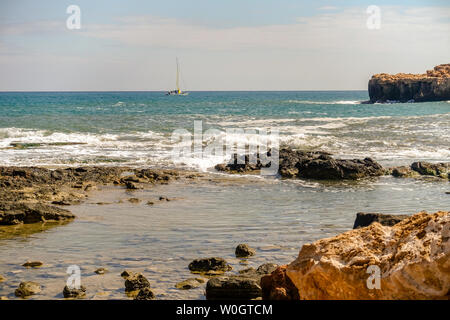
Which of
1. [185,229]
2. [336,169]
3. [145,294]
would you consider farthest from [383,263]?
[336,169]

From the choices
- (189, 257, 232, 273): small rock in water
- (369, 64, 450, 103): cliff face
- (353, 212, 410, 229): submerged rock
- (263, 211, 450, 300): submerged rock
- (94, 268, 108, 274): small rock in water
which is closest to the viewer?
(263, 211, 450, 300): submerged rock

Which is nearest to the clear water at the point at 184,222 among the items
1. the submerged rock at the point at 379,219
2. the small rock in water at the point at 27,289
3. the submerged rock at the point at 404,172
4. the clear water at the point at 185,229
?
the clear water at the point at 185,229

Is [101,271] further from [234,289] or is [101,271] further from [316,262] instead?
[316,262]

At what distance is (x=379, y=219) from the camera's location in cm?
786

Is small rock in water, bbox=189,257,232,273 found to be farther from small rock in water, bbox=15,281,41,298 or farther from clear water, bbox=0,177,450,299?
small rock in water, bbox=15,281,41,298

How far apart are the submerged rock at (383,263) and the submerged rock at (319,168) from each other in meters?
12.3

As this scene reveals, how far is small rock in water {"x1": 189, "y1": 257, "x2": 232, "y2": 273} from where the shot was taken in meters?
7.34

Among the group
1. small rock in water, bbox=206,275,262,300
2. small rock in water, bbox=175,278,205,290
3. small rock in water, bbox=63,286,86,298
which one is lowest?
small rock in water, bbox=175,278,205,290

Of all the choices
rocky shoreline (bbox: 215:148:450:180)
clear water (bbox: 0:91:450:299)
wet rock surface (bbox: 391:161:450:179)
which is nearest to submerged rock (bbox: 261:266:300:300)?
clear water (bbox: 0:91:450:299)

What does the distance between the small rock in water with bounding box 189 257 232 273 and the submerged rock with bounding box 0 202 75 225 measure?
13.3 ft

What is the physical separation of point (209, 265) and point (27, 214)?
459 cm

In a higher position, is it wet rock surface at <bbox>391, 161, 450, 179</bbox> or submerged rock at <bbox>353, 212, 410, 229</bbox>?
submerged rock at <bbox>353, 212, 410, 229</bbox>

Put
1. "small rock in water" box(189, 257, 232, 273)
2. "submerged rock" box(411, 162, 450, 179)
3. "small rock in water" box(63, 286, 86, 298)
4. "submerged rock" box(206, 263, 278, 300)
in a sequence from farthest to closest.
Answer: "submerged rock" box(411, 162, 450, 179), "small rock in water" box(189, 257, 232, 273), "small rock in water" box(63, 286, 86, 298), "submerged rock" box(206, 263, 278, 300)
